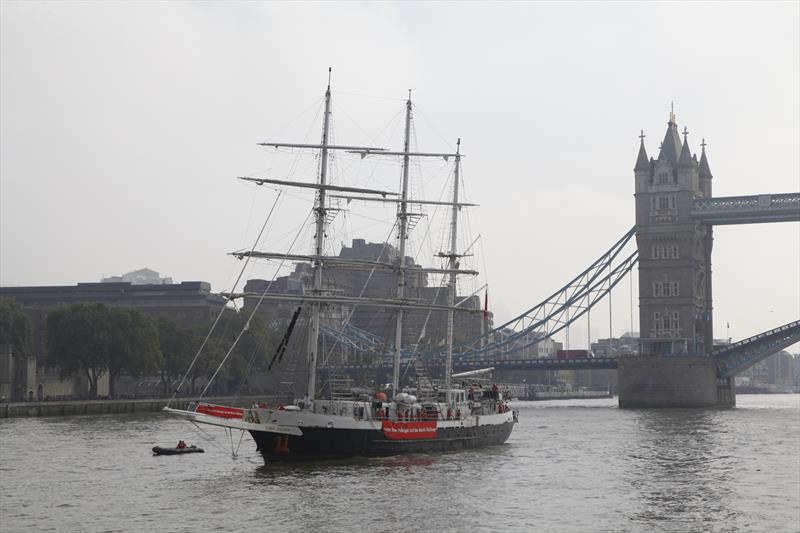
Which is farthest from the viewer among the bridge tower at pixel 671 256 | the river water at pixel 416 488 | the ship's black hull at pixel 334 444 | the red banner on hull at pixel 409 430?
the bridge tower at pixel 671 256

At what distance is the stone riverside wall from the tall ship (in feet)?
94.9

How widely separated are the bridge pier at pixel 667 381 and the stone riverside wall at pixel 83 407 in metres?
41.8

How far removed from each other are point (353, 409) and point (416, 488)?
1207cm

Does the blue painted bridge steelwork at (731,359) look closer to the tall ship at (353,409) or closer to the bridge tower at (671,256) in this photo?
the bridge tower at (671,256)

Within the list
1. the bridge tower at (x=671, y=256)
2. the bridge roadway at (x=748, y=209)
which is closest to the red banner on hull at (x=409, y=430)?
the bridge tower at (x=671, y=256)

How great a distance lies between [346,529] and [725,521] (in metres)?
13.0

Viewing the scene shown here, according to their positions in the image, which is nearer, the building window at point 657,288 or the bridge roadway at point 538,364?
the building window at point 657,288

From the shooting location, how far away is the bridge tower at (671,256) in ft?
445

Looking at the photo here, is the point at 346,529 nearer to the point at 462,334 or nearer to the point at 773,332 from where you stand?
the point at 773,332

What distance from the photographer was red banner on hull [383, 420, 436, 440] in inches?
2429

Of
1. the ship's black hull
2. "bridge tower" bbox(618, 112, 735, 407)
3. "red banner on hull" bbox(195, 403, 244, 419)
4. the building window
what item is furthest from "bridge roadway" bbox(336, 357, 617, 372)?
"red banner on hull" bbox(195, 403, 244, 419)

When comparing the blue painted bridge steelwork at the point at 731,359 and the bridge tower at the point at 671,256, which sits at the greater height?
the bridge tower at the point at 671,256

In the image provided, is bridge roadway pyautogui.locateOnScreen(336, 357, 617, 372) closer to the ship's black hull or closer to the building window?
the building window

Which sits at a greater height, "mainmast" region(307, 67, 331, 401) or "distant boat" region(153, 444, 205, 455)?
"mainmast" region(307, 67, 331, 401)
